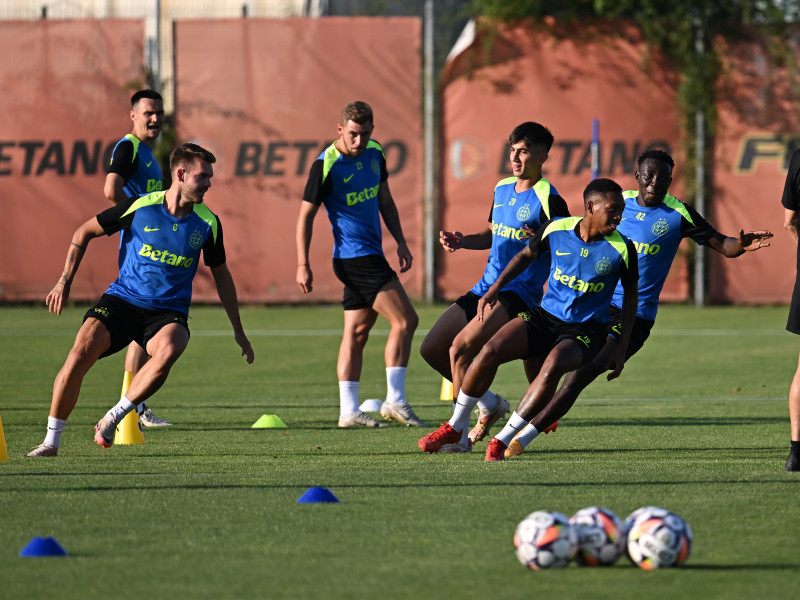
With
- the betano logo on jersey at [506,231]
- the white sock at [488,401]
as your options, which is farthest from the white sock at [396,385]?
the betano logo on jersey at [506,231]

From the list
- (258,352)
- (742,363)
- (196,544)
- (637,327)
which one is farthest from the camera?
(258,352)

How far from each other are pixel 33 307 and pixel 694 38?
462 inches

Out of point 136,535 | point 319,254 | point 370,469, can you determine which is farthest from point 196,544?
point 319,254

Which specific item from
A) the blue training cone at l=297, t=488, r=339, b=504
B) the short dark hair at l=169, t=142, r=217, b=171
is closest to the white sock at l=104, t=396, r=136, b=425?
the short dark hair at l=169, t=142, r=217, b=171

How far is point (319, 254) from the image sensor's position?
21172 mm

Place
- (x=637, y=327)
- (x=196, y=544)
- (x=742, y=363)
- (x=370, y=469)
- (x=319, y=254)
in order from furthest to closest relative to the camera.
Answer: (x=319, y=254) < (x=742, y=363) < (x=637, y=327) < (x=370, y=469) < (x=196, y=544)

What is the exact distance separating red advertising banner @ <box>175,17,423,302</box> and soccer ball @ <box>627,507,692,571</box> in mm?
16708

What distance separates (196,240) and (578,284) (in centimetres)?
236

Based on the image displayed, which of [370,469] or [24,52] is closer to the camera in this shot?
[370,469]

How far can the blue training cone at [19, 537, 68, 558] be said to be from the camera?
197 inches

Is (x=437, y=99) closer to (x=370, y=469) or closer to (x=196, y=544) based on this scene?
(x=370, y=469)

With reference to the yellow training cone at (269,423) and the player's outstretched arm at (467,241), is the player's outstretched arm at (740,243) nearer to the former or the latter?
the player's outstretched arm at (467,241)

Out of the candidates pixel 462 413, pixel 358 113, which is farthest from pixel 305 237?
pixel 462 413

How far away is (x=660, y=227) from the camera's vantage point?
8.91 meters
